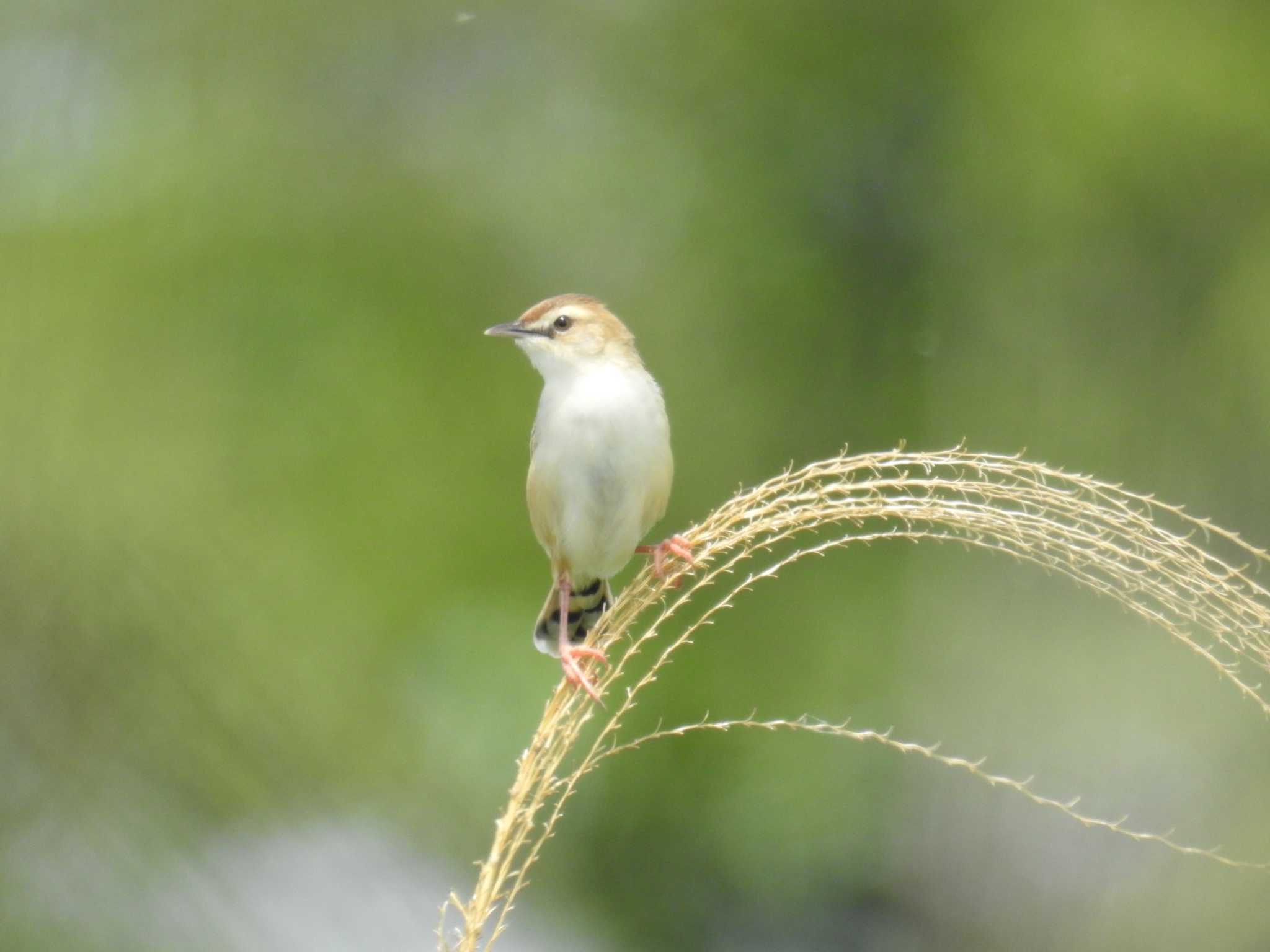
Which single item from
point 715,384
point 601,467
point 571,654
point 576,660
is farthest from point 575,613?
point 715,384

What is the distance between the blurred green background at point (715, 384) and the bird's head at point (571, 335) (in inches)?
72.0

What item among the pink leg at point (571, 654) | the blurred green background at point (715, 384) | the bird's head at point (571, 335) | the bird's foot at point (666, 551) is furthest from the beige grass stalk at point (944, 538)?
the blurred green background at point (715, 384)

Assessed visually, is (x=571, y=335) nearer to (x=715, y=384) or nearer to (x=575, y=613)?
(x=575, y=613)

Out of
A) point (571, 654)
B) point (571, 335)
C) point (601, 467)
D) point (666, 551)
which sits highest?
point (571, 335)

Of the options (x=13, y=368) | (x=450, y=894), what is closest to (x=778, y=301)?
(x=13, y=368)

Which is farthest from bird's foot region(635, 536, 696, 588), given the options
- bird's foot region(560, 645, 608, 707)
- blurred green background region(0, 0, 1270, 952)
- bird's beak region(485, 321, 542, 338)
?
blurred green background region(0, 0, 1270, 952)

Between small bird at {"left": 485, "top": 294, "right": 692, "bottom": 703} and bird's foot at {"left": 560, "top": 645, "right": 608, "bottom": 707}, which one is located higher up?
small bird at {"left": 485, "top": 294, "right": 692, "bottom": 703}

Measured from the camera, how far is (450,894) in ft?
6.91

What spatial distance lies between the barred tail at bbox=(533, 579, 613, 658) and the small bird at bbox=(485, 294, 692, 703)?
0.15 m

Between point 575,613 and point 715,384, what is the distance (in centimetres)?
204

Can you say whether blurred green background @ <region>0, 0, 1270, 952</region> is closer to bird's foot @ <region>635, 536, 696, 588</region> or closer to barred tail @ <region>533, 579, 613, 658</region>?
barred tail @ <region>533, 579, 613, 658</region>

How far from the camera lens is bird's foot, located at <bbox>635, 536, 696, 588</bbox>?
3666 millimetres

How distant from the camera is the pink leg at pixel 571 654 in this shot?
248cm

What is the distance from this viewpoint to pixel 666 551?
13.5 ft
